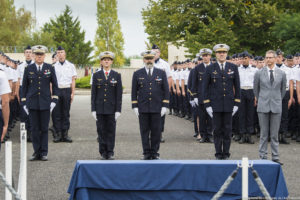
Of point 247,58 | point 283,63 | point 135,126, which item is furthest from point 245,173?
point 135,126

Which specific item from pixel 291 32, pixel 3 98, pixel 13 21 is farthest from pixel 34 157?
pixel 13 21

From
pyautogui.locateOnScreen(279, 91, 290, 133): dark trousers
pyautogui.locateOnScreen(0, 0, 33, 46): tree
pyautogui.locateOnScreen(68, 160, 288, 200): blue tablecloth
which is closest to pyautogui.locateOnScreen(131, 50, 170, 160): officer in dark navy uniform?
pyautogui.locateOnScreen(68, 160, 288, 200): blue tablecloth

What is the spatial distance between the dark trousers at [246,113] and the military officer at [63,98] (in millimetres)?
4618

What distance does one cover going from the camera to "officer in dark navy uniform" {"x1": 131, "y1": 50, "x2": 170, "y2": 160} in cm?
915

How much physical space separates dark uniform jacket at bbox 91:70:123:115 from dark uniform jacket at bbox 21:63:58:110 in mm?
937

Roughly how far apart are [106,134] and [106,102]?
68cm

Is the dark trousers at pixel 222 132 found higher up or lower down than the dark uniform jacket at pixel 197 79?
lower down

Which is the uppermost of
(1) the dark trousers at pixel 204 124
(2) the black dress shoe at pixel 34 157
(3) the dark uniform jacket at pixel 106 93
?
(3) the dark uniform jacket at pixel 106 93

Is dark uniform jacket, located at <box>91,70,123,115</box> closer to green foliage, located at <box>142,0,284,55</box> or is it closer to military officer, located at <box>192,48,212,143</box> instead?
military officer, located at <box>192,48,212,143</box>

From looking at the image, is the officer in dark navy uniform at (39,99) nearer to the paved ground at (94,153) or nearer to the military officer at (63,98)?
the paved ground at (94,153)

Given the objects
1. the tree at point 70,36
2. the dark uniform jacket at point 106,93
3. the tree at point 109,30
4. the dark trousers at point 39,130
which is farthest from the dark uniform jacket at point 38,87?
the tree at point 109,30

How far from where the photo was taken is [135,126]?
16.1m

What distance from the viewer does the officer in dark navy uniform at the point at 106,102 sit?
9617 millimetres

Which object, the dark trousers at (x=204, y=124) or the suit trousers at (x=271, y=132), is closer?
the suit trousers at (x=271, y=132)
